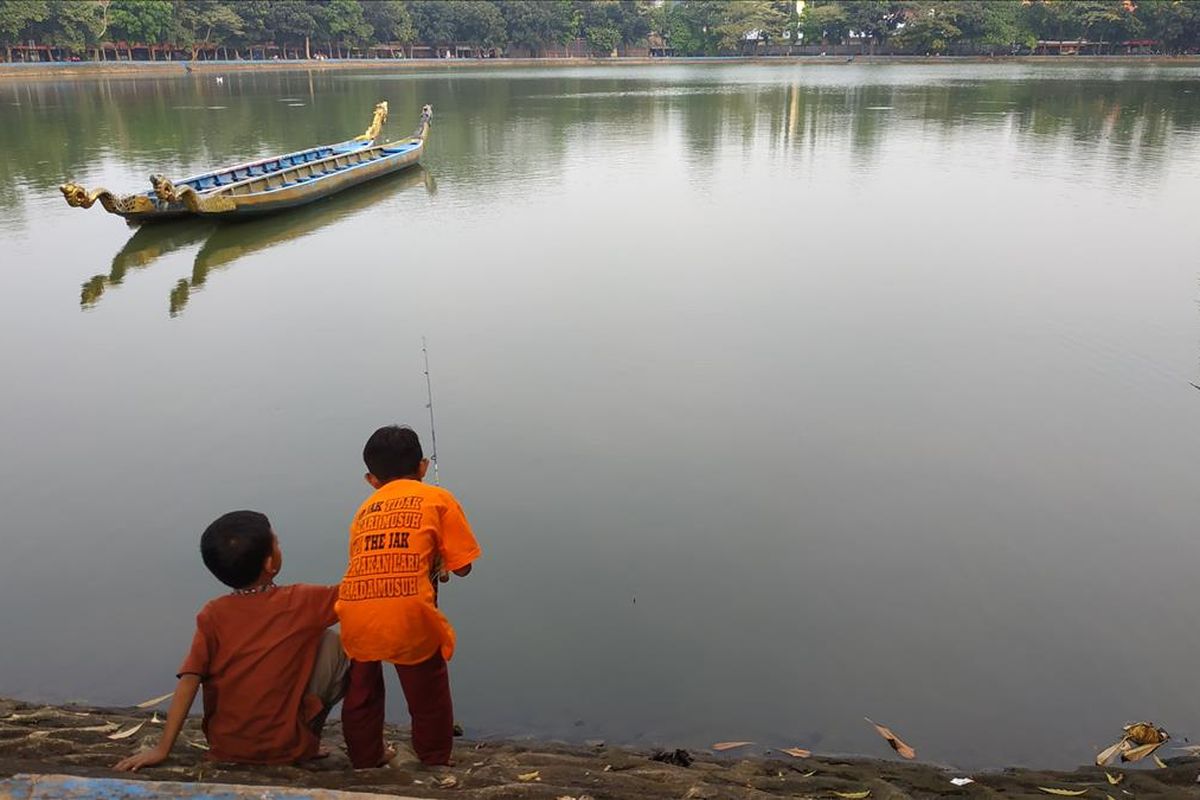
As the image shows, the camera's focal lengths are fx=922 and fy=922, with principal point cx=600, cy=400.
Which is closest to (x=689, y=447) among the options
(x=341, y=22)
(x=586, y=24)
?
(x=341, y=22)

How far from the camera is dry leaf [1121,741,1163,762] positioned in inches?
131

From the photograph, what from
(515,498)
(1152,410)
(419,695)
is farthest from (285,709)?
(1152,410)

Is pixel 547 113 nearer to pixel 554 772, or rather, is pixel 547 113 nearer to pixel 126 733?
pixel 126 733

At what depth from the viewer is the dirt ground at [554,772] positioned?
8.45 ft

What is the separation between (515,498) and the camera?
514cm

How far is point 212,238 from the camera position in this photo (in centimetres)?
1180

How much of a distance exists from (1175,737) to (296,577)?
12.4 ft

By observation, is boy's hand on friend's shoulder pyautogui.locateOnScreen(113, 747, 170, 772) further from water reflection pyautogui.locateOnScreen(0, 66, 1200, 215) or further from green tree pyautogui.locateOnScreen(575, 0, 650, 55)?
green tree pyautogui.locateOnScreen(575, 0, 650, 55)

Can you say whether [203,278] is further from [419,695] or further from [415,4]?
[415,4]

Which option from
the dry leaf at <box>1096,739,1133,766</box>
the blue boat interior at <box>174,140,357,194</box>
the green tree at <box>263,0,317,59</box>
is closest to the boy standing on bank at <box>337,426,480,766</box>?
the dry leaf at <box>1096,739,1133,766</box>

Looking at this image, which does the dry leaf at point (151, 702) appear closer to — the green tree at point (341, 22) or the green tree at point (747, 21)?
the green tree at point (341, 22)

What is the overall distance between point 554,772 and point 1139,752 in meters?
2.15

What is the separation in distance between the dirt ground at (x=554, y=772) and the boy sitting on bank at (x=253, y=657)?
0.28 feet

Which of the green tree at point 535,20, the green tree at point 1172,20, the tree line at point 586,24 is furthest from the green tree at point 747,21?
the green tree at point 1172,20
